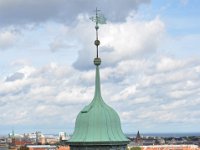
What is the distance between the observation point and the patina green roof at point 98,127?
16.9 meters

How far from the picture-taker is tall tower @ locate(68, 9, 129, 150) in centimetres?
1686

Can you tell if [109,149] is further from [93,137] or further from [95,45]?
[95,45]

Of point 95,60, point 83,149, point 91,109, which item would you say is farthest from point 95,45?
point 83,149

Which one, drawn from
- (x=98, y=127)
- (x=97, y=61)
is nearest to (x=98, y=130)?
(x=98, y=127)

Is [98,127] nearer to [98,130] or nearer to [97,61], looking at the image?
[98,130]

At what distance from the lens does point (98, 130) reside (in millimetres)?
16969

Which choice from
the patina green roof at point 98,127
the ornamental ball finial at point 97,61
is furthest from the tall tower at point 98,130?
the ornamental ball finial at point 97,61

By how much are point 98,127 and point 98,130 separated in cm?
8

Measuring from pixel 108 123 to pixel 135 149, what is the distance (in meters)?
136

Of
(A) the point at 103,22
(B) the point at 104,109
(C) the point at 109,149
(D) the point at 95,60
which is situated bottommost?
(C) the point at 109,149

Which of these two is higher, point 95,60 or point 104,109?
point 95,60

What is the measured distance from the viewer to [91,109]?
56.4 ft

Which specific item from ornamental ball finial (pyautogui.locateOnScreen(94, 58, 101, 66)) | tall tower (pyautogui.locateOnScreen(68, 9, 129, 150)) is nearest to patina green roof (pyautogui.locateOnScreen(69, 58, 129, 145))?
tall tower (pyautogui.locateOnScreen(68, 9, 129, 150))

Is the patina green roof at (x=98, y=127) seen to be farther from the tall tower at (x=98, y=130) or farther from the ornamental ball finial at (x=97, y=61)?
the ornamental ball finial at (x=97, y=61)
